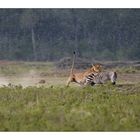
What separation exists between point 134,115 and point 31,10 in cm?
315

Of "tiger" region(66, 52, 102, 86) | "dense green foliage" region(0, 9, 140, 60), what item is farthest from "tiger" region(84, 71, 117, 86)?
"dense green foliage" region(0, 9, 140, 60)

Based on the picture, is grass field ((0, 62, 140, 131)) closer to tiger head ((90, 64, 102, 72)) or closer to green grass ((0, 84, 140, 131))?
green grass ((0, 84, 140, 131))

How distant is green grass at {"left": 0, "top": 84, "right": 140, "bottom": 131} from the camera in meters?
9.34

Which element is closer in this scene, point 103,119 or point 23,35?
point 103,119

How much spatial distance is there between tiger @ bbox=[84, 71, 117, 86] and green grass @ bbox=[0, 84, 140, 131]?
208mm

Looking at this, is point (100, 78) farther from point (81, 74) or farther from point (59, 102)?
point (59, 102)

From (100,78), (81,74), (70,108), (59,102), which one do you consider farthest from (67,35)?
(70,108)

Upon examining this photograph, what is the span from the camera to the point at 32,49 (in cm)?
1152

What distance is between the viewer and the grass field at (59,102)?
30.8 ft

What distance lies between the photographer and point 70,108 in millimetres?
10125
